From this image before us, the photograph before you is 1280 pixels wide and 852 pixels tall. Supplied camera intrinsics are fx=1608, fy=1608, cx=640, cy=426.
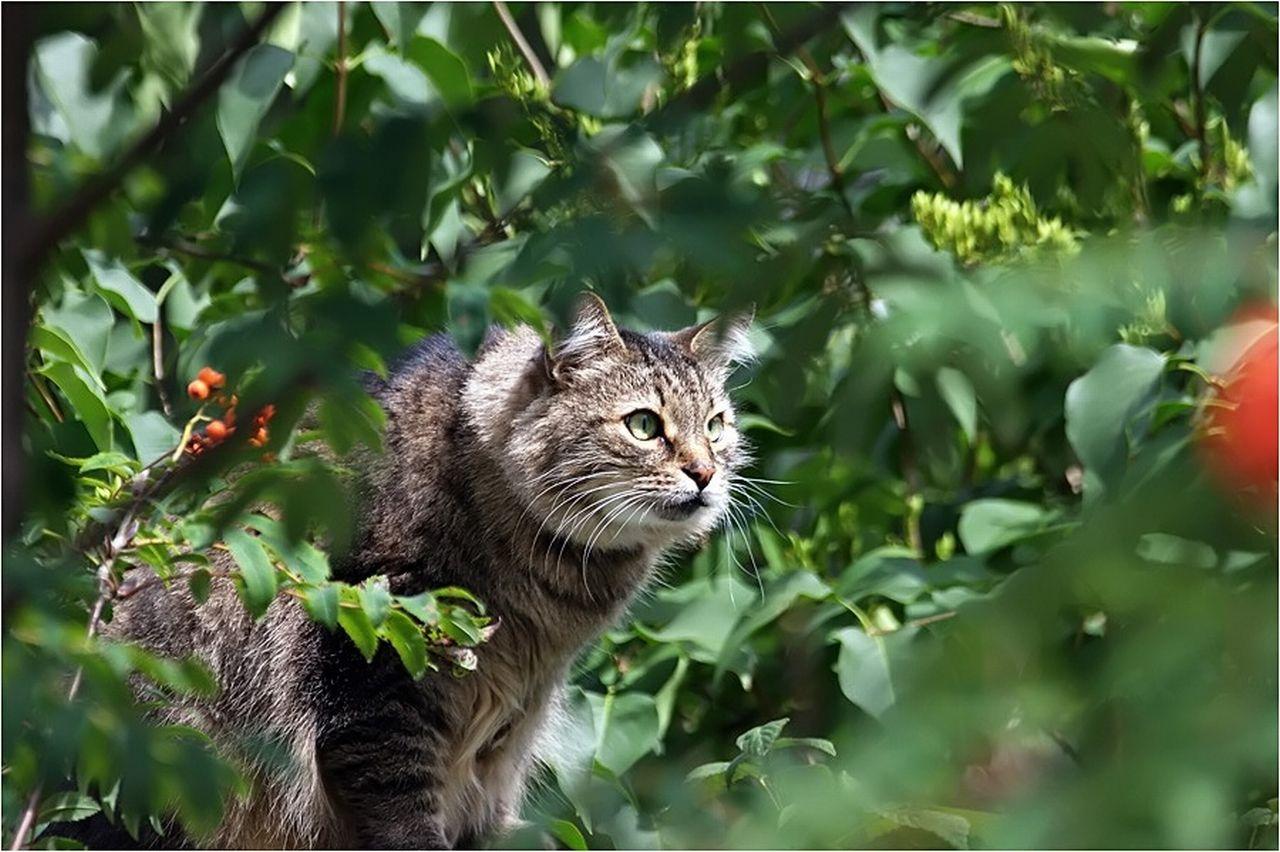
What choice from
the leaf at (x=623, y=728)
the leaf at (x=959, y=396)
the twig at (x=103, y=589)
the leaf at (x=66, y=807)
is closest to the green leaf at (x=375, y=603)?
the twig at (x=103, y=589)

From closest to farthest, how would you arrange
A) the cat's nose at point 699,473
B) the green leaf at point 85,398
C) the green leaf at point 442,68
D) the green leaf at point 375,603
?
the green leaf at point 442,68, the green leaf at point 375,603, the green leaf at point 85,398, the cat's nose at point 699,473

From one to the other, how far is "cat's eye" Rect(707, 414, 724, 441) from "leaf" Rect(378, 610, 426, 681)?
92cm

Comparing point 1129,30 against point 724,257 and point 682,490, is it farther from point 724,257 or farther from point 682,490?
point 724,257

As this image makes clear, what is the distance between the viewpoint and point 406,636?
6.20ft

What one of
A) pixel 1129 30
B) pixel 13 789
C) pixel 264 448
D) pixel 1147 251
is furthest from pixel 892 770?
pixel 1129 30

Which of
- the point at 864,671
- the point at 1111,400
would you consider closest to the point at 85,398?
the point at 864,671

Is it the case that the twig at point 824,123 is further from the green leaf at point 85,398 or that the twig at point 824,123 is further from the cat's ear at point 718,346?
the green leaf at point 85,398

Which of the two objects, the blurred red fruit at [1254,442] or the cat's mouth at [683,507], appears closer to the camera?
the blurred red fruit at [1254,442]

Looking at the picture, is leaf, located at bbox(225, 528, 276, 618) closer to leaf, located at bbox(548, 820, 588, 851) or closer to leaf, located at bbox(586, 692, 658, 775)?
leaf, located at bbox(548, 820, 588, 851)

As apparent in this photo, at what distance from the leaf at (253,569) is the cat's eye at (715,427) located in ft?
3.74

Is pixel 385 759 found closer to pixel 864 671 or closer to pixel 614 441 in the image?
pixel 614 441

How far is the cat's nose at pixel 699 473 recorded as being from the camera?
8.54 feet

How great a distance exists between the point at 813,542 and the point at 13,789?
73.4 inches

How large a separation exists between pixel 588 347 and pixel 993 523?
2.68 ft
